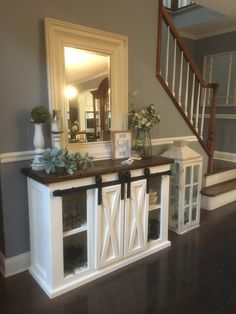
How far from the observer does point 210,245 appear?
2629 mm

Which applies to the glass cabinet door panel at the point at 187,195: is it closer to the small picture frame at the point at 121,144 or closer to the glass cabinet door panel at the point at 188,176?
the glass cabinet door panel at the point at 188,176

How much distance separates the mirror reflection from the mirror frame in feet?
0.13

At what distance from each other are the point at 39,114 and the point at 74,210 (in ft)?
2.59

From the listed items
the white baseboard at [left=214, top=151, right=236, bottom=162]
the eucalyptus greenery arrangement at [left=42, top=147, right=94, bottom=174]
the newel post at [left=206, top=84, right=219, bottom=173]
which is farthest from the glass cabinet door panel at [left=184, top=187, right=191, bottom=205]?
→ the white baseboard at [left=214, top=151, right=236, bottom=162]

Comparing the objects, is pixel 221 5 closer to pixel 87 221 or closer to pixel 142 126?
pixel 142 126

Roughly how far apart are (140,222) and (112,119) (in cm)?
98

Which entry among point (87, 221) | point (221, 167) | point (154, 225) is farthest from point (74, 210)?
point (221, 167)

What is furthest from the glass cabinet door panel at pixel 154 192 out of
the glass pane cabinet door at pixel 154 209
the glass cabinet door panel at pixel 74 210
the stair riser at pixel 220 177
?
the stair riser at pixel 220 177

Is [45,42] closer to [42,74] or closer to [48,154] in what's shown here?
[42,74]

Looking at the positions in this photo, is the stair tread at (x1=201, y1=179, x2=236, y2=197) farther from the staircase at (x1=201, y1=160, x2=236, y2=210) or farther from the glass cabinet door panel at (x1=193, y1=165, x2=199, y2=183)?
the glass cabinet door panel at (x1=193, y1=165, x2=199, y2=183)

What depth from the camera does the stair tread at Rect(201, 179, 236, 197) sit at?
11.4 ft

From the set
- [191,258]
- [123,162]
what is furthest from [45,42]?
[191,258]

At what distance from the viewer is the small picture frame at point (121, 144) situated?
2.43m

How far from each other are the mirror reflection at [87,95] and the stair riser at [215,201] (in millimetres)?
1827
